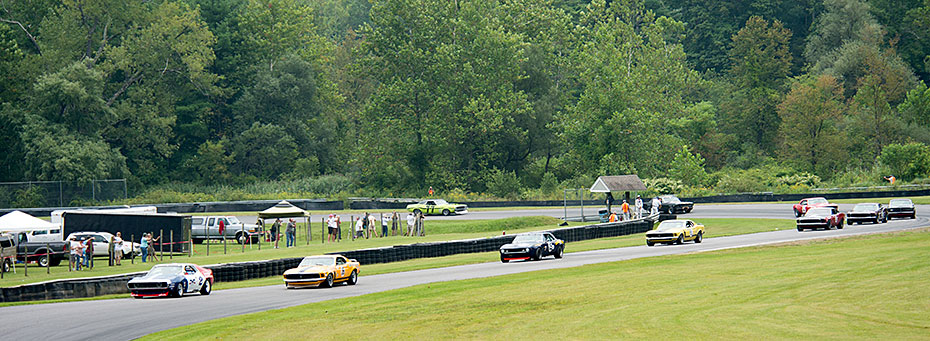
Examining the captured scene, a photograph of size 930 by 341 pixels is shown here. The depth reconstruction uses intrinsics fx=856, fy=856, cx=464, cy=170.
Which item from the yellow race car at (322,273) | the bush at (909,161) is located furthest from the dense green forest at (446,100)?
the yellow race car at (322,273)

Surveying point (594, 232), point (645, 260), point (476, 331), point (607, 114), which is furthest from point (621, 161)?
point (476, 331)

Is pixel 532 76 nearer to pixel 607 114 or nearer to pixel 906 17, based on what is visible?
pixel 607 114

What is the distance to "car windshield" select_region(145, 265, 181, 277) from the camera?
25608 mm

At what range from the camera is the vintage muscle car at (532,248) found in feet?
109

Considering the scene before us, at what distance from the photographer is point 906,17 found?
327 ft

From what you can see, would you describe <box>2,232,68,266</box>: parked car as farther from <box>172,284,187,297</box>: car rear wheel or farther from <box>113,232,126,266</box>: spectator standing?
<box>172,284,187,297</box>: car rear wheel

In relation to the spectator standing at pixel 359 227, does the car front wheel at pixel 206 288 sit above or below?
below

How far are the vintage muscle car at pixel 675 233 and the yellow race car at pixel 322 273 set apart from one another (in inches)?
613

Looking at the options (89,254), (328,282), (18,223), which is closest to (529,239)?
(328,282)

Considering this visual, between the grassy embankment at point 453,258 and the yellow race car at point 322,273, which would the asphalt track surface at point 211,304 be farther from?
the grassy embankment at point 453,258

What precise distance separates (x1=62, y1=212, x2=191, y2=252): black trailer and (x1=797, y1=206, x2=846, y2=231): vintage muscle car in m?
29.9

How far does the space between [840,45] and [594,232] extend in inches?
2755

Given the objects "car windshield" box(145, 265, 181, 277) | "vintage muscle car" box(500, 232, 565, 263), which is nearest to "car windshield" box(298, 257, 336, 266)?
"car windshield" box(145, 265, 181, 277)

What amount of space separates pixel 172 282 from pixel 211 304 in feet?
10.1
